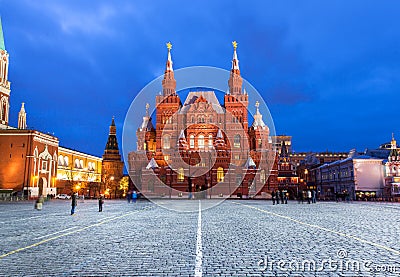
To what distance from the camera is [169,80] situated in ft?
255

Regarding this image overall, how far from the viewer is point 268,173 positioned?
70.9 m

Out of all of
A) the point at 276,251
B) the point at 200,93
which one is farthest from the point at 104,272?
the point at 200,93

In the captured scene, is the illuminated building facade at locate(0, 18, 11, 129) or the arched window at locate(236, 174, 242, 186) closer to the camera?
the illuminated building facade at locate(0, 18, 11, 129)

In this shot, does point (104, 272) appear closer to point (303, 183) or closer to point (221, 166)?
point (221, 166)

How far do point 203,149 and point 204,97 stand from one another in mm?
14546

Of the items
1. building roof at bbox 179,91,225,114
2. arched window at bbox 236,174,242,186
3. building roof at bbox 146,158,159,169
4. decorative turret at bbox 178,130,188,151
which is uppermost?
building roof at bbox 179,91,225,114

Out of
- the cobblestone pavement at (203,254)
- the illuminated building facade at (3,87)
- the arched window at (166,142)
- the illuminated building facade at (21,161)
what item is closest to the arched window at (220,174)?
the arched window at (166,142)

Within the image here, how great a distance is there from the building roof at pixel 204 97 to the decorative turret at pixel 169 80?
456cm

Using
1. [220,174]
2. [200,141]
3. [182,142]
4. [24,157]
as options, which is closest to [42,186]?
[24,157]

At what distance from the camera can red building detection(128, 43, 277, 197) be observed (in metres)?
67.6

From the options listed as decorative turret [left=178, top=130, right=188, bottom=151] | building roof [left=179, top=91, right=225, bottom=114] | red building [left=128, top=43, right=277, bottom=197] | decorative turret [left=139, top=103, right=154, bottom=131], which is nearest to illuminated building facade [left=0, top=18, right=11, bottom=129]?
red building [left=128, top=43, right=277, bottom=197]

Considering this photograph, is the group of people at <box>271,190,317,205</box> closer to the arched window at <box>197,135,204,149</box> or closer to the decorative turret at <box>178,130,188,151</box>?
the decorative turret at <box>178,130,188,151</box>

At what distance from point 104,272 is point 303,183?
10072 cm

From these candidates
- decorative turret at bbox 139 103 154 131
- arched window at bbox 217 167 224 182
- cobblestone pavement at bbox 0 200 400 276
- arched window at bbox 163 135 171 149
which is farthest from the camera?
decorative turret at bbox 139 103 154 131
